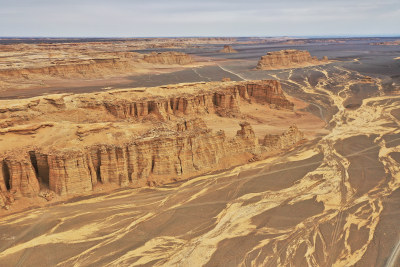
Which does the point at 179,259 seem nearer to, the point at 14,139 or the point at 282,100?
the point at 14,139

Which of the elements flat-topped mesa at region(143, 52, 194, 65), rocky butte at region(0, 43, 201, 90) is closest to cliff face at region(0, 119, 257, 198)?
rocky butte at region(0, 43, 201, 90)

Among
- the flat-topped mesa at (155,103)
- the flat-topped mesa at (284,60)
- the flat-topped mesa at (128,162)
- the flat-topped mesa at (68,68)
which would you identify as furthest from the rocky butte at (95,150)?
the flat-topped mesa at (284,60)

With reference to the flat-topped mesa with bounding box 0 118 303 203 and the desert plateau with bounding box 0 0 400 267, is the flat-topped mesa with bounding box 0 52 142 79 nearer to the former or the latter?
the desert plateau with bounding box 0 0 400 267

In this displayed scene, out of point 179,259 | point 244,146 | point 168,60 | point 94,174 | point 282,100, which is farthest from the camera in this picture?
point 168,60

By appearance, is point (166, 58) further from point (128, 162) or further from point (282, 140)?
point (128, 162)

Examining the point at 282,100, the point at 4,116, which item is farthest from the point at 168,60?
the point at 4,116
